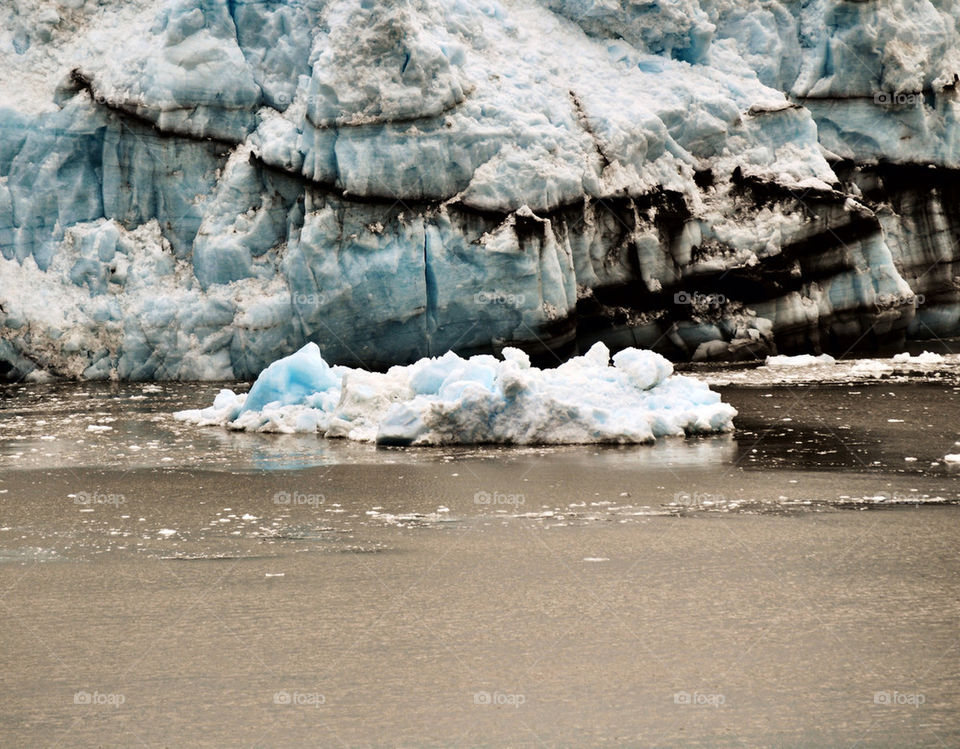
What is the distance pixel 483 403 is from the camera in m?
10.6

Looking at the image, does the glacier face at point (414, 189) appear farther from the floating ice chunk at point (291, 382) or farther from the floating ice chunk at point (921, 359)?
the floating ice chunk at point (291, 382)

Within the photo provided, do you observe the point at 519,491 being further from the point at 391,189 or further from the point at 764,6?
the point at 764,6

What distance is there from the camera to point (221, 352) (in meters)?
16.7

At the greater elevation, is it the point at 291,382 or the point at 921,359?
the point at 291,382

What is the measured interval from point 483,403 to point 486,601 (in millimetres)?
5218

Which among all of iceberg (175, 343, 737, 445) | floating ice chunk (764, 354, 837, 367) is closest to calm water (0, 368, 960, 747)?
iceberg (175, 343, 737, 445)

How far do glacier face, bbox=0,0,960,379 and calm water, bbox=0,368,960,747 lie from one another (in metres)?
6.86

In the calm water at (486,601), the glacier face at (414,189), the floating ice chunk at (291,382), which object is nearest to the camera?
the calm water at (486,601)

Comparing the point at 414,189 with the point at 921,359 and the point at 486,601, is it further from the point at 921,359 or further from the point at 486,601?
the point at 486,601

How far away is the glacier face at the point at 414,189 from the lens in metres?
16.0

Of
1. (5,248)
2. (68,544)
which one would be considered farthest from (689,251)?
(68,544)

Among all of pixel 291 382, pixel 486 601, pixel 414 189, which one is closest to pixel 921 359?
pixel 414 189

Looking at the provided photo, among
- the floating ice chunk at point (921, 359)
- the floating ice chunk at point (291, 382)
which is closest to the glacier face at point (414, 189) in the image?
the floating ice chunk at point (921, 359)

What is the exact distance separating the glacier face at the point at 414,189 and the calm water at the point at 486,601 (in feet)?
22.5
